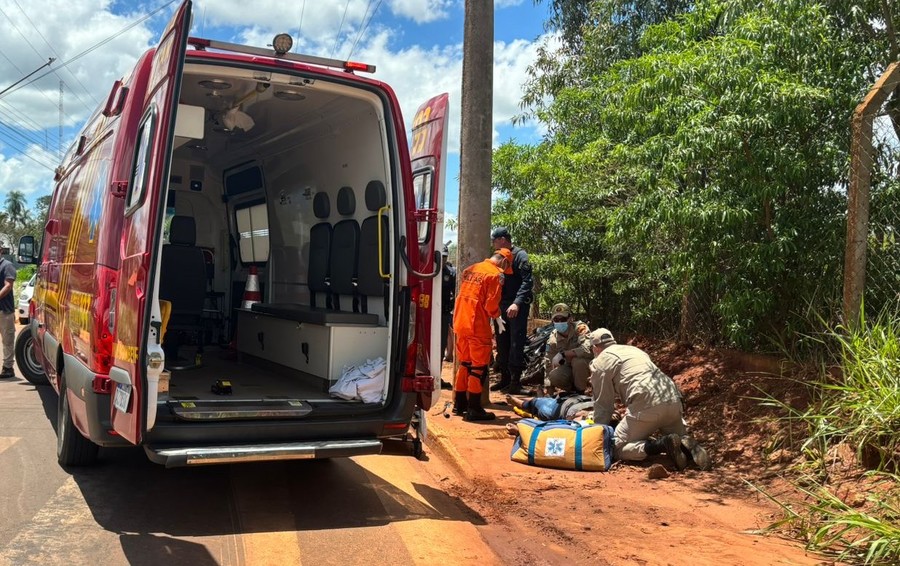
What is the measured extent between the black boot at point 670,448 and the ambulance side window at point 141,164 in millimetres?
3985

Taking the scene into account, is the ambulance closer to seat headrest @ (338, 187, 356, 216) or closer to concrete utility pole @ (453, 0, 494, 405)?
seat headrest @ (338, 187, 356, 216)

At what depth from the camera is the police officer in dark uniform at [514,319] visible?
8.06 m

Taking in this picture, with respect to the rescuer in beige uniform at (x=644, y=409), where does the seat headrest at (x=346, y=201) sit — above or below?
above

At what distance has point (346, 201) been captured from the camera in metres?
6.75

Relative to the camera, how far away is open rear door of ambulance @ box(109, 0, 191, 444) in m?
3.97

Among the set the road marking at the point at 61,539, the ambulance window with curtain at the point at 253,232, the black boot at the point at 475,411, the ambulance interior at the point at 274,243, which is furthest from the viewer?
the ambulance window with curtain at the point at 253,232

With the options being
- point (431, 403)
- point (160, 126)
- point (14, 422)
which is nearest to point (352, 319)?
point (431, 403)

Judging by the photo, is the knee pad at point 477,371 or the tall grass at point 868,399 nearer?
the tall grass at point 868,399

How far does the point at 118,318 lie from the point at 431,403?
1957 mm

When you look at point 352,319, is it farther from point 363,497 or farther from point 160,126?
point 160,126

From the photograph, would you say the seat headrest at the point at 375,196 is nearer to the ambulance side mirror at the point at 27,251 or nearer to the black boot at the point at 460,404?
the black boot at the point at 460,404

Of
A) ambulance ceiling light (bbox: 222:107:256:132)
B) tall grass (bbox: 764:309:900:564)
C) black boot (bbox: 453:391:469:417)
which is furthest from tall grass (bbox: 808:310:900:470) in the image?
ambulance ceiling light (bbox: 222:107:256:132)

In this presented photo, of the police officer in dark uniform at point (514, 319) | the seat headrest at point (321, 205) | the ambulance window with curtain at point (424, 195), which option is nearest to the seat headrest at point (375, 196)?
the ambulance window with curtain at point (424, 195)

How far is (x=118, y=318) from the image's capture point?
4.24 metres
